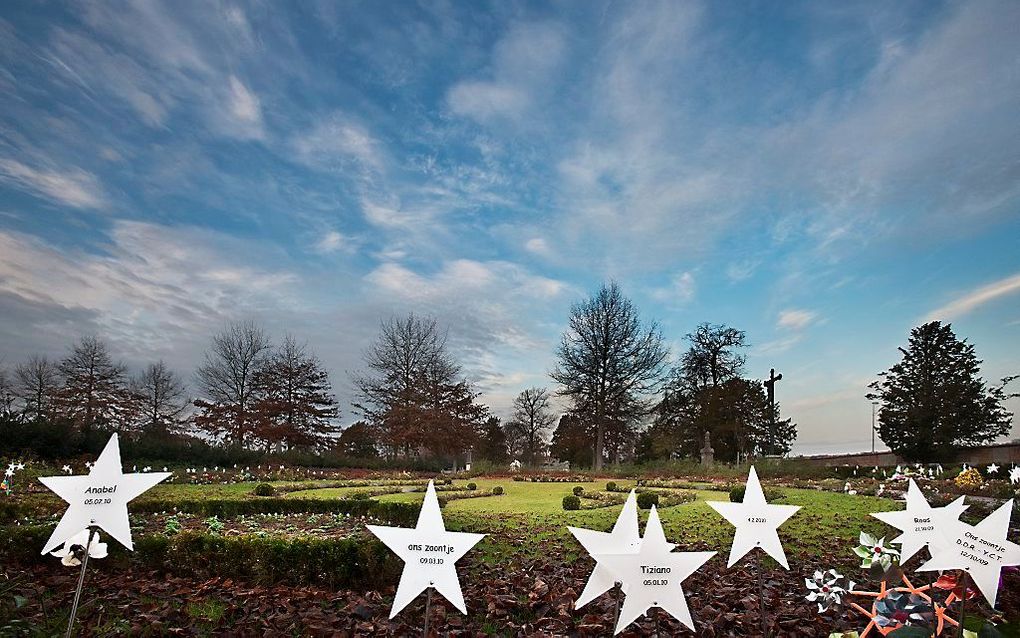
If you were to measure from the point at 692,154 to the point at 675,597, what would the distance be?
322 inches

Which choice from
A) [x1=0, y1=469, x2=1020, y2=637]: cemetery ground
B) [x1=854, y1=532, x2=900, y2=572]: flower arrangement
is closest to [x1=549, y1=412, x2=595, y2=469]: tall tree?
[x1=0, y1=469, x2=1020, y2=637]: cemetery ground

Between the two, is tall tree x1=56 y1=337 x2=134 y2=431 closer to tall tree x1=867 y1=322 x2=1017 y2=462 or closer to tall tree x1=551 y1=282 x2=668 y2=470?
tall tree x1=551 y1=282 x2=668 y2=470

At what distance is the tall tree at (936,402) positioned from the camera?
1224 inches

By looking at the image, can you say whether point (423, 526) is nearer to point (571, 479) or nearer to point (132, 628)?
point (132, 628)

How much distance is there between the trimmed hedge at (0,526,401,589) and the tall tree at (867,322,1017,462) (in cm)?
→ 3303

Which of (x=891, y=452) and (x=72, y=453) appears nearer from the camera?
(x=72, y=453)

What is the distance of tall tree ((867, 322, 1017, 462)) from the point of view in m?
31.1

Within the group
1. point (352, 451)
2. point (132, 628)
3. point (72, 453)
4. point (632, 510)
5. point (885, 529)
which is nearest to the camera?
point (632, 510)

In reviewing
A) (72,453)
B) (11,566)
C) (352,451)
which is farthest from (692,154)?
(352,451)

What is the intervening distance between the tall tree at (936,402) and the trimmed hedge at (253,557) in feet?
108

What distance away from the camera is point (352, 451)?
1299 inches

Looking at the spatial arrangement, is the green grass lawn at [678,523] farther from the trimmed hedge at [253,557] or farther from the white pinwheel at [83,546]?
the white pinwheel at [83,546]

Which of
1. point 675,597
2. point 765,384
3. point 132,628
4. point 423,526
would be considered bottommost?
point 132,628

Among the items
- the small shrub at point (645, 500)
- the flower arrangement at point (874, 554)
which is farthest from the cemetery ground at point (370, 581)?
the small shrub at point (645, 500)
